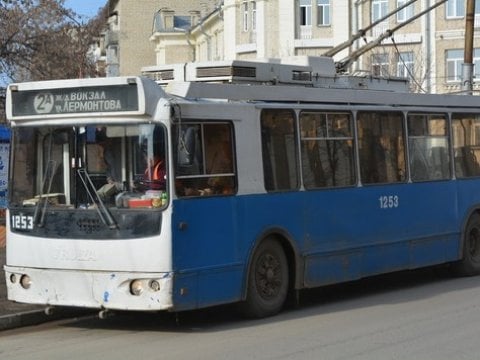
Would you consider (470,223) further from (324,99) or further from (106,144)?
(106,144)

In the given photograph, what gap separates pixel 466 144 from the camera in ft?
48.1

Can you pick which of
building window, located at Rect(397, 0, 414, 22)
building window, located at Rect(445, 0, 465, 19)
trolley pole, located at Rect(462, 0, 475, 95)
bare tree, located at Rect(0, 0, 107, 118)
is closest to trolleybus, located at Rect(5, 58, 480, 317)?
trolley pole, located at Rect(462, 0, 475, 95)

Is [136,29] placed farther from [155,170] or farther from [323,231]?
[155,170]

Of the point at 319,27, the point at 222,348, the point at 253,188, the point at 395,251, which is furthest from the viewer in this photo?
the point at 319,27

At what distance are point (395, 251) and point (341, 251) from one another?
4.43ft

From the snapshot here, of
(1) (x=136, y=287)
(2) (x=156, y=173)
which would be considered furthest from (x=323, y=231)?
(1) (x=136, y=287)

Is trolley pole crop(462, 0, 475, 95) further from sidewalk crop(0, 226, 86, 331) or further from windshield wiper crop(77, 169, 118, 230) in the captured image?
windshield wiper crop(77, 169, 118, 230)

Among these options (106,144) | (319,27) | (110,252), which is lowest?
(110,252)

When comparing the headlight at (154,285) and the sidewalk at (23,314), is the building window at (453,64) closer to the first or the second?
the sidewalk at (23,314)

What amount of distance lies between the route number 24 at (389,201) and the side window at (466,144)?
1909 millimetres

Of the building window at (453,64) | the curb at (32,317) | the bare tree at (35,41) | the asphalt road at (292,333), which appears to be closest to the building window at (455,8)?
the building window at (453,64)

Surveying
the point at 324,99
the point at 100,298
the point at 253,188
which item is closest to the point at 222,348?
the point at 100,298

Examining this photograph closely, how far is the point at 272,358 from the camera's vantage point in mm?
8289

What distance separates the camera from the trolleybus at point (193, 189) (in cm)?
958
